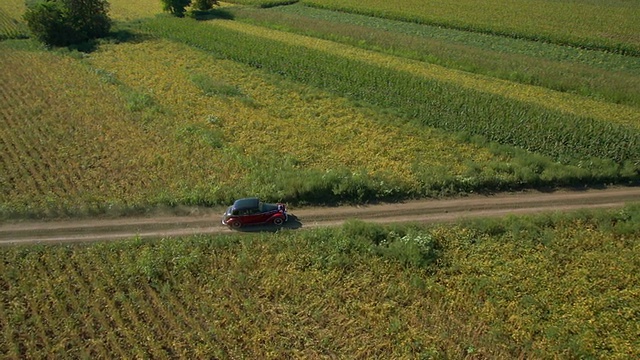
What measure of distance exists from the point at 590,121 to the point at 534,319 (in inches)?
762

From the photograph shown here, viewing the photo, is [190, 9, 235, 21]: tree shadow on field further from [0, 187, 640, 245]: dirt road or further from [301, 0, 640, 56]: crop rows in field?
[0, 187, 640, 245]: dirt road

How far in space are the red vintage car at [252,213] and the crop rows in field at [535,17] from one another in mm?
41144

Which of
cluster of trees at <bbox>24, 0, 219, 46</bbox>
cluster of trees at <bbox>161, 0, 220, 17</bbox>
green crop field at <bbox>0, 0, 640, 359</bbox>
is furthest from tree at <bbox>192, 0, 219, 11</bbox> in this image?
green crop field at <bbox>0, 0, 640, 359</bbox>

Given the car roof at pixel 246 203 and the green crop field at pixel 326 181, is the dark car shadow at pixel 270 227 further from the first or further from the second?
the car roof at pixel 246 203

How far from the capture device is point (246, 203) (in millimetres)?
25359

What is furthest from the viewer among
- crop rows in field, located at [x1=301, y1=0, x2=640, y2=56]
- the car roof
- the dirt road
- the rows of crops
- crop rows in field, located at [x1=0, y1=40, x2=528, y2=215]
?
crop rows in field, located at [x1=301, y1=0, x2=640, y2=56]

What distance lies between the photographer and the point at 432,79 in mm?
42156

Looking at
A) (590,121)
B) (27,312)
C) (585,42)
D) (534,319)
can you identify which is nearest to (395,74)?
(590,121)

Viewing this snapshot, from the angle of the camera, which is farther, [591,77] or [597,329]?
[591,77]

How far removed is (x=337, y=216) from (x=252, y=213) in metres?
4.58

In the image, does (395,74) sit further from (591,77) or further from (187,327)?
(187,327)

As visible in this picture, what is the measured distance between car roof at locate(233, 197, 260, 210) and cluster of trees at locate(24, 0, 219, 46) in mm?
39694

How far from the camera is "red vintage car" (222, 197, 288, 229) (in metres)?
25.2

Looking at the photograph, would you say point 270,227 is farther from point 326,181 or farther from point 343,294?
point 343,294
